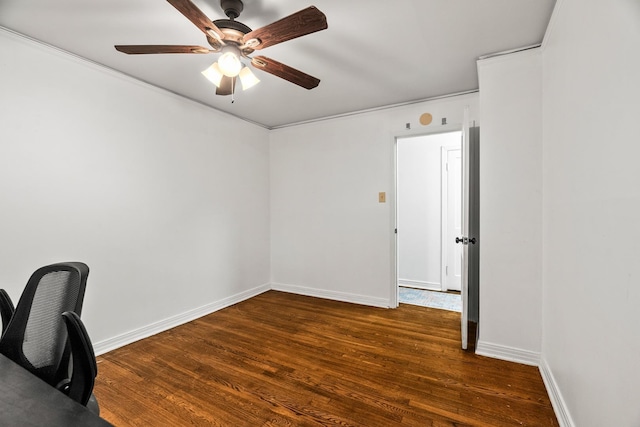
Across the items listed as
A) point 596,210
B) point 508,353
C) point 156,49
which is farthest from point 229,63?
point 508,353

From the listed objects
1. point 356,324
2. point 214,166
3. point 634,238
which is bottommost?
point 356,324

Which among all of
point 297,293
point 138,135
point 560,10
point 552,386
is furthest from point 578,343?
point 138,135

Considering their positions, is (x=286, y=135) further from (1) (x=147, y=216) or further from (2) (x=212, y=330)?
(2) (x=212, y=330)

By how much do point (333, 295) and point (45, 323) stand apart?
128 inches

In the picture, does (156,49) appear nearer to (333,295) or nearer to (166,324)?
(166,324)

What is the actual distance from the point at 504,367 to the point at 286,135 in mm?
3698

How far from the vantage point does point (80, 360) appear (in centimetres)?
91

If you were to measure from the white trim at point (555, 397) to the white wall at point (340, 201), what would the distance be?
1.71m

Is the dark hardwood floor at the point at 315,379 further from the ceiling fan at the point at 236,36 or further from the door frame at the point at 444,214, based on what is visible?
the ceiling fan at the point at 236,36

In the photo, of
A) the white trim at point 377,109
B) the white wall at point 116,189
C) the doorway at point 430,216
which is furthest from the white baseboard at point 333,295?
the white trim at point 377,109

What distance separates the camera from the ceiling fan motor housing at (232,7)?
169cm

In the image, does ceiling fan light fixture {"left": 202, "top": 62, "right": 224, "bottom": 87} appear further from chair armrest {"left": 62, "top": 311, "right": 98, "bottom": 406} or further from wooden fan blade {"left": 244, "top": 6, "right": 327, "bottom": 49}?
chair armrest {"left": 62, "top": 311, "right": 98, "bottom": 406}

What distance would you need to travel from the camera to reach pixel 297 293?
168 inches

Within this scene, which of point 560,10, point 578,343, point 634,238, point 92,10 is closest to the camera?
point 634,238
